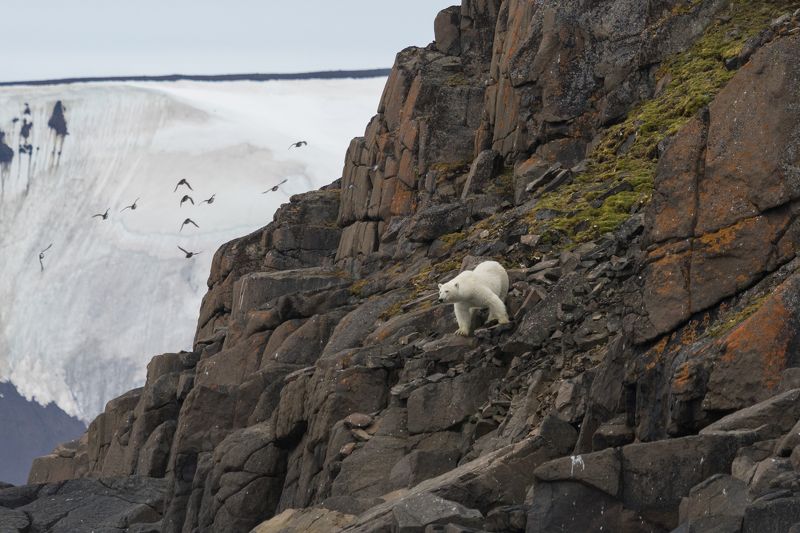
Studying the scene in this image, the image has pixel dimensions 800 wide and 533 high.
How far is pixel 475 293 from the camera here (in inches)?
1262

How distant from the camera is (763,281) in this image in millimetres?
22359

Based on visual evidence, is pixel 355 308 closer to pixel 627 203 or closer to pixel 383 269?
pixel 383 269

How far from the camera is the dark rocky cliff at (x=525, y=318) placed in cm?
2067

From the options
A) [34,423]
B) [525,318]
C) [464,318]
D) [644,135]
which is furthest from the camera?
[34,423]

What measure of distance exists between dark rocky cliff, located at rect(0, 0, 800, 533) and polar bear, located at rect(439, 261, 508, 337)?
47 centimetres

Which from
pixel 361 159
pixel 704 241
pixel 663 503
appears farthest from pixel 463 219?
pixel 663 503

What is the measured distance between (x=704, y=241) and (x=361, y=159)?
39.7 meters

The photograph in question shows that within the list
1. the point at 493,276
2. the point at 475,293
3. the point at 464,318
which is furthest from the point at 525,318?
the point at 464,318

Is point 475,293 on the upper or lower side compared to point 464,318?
upper

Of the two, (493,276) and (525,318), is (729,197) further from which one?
(493,276)

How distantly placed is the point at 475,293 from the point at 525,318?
1601 mm

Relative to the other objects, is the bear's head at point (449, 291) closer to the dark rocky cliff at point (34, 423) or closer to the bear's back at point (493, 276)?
the bear's back at point (493, 276)

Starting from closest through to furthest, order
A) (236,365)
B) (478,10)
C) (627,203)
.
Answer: (627,203) → (236,365) → (478,10)

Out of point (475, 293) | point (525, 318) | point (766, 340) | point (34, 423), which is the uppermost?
point (766, 340)
